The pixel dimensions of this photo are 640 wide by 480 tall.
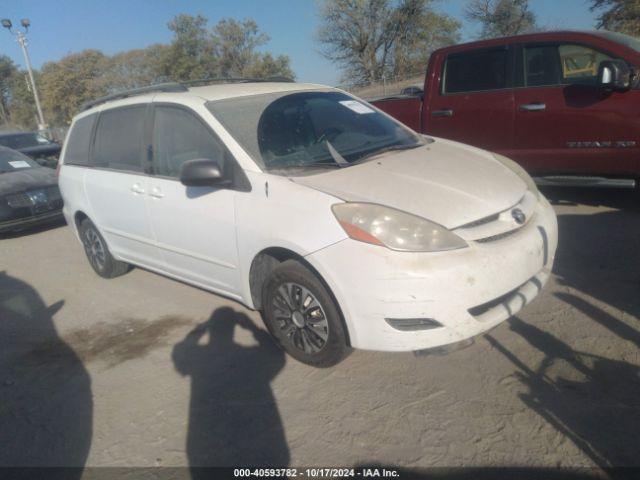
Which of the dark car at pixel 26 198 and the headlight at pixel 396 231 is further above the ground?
the headlight at pixel 396 231

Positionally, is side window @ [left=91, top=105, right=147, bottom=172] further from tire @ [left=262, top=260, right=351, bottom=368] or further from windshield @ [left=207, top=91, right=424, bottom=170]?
tire @ [left=262, top=260, right=351, bottom=368]

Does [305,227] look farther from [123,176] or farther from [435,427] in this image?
[123,176]

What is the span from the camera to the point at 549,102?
17.4ft

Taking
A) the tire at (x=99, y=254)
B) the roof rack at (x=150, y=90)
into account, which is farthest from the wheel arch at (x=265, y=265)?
the tire at (x=99, y=254)

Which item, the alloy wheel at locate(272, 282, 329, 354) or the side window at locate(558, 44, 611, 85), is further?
the side window at locate(558, 44, 611, 85)

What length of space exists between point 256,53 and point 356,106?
136 ft

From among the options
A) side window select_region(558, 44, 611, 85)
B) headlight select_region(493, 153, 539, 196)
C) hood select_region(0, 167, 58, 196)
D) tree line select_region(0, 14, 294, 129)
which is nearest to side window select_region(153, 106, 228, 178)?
headlight select_region(493, 153, 539, 196)

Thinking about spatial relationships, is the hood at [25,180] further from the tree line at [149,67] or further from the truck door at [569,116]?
the tree line at [149,67]

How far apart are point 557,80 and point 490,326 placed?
372cm

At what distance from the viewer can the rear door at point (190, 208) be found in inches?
133

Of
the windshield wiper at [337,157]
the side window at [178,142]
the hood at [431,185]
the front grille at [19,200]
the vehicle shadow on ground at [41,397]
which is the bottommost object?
the vehicle shadow on ground at [41,397]

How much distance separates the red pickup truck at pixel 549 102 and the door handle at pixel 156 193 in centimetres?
365

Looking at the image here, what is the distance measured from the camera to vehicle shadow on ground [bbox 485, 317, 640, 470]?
2.28 meters

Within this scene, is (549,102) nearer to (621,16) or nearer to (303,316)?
(303,316)
